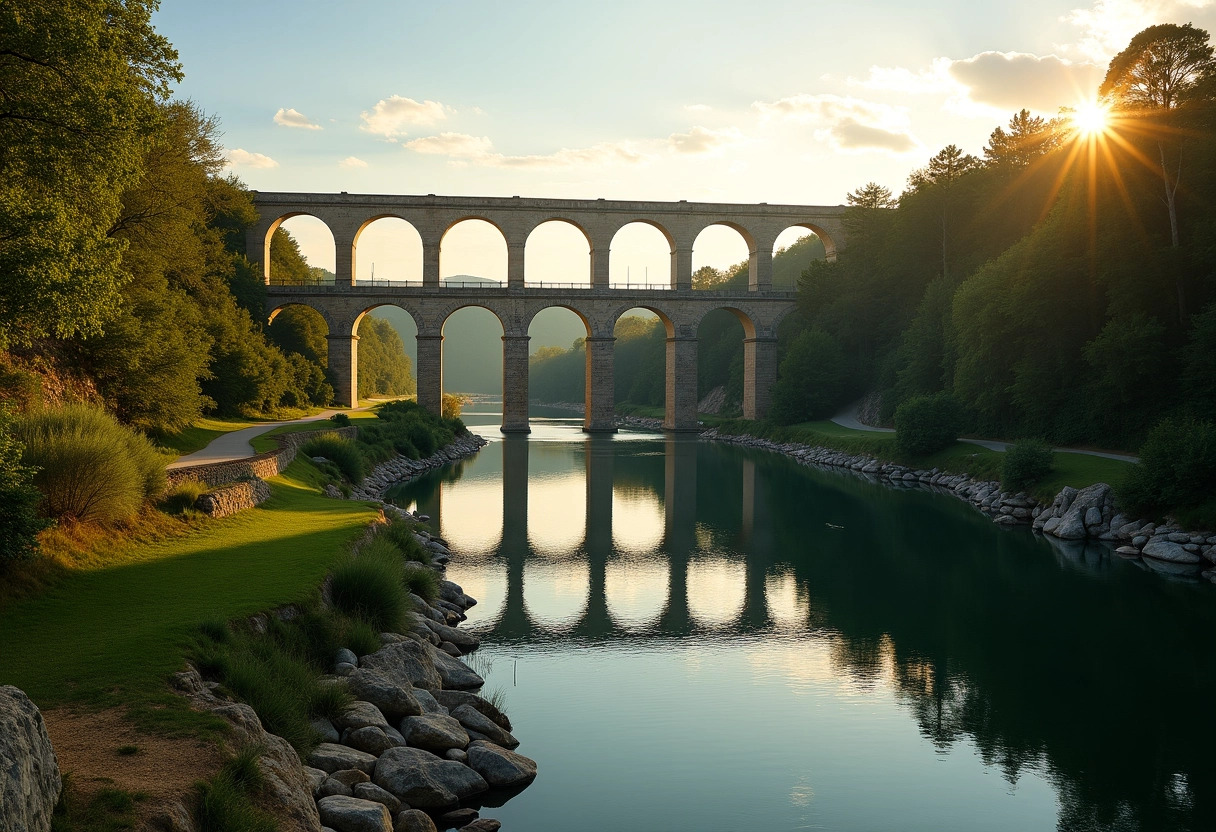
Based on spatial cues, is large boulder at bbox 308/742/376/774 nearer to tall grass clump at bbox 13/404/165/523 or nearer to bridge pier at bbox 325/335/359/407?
tall grass clump at bbox 13/404/165/523

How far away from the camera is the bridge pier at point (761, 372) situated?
51.6 m

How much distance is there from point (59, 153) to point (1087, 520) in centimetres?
2002

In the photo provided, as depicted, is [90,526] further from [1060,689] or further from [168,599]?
[1060,689]

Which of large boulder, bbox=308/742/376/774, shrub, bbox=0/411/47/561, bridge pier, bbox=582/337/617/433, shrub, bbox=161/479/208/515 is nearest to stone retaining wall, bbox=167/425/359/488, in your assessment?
shrub, bbox=161/479/208/515

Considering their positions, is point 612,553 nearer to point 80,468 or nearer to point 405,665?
point 405,665

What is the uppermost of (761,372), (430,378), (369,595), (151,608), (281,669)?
(761,372)

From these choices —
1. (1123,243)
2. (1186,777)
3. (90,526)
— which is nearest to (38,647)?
(90,526)

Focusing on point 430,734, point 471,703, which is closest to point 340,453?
point 471,703

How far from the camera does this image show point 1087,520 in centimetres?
1966

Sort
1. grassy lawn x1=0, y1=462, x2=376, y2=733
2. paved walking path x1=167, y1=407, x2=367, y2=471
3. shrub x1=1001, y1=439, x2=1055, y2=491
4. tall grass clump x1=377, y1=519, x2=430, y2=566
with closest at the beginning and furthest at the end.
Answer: grassy lawn x1=0, y1=462, x2=376, y2=733 → tall grass clump x1=377, y1=519, x2=430, y2=566 → paved walking path x1=167, y1=407, x2=367, y2=471 → shrub x1=1001, y1=439, x2=1055, y2=491

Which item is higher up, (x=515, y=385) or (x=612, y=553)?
(x=515, y=385)

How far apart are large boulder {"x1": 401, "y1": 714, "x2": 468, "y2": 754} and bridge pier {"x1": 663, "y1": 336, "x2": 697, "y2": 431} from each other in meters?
43.6

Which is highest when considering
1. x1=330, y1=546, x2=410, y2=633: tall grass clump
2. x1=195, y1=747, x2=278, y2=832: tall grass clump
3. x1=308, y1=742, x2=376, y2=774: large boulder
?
x1=195, y1=747, x2=278, y2=832: tall grass clump

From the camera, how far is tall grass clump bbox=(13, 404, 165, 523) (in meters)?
10.1
